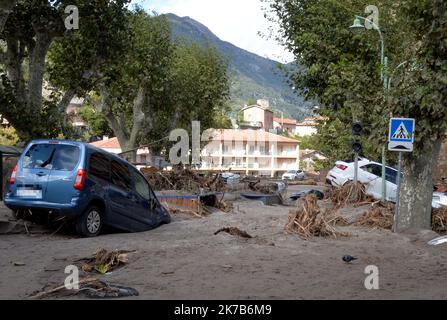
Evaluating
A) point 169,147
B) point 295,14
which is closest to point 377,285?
point 295,14

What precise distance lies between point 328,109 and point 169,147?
2364 centimetres

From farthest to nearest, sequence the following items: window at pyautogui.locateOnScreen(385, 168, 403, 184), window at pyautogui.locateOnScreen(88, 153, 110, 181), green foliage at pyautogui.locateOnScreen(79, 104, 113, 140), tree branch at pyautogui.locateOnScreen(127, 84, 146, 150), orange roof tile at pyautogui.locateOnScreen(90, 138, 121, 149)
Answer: orange roof tile at pyautogui.locateOnScreen(90, 138, 121, 149) < green foliage at pyautogui.locateOnScreen(79, 104, 113, 140) < tree branch at pyautogui.locateOnScreen(127, 84, 146, 150) < window at pyautogui.locateOnScreen(385, 168, 403, 184) < window at pyautogui.locateOnScreen(88, 153, 110, 181)

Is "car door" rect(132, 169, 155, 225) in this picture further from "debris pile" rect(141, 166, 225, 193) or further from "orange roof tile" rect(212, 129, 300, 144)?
"orange roof tile" rect(212, 129, 300, 144)

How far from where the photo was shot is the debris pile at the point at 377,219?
15.6 m

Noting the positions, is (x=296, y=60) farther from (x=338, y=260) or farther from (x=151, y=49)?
(x=338, y=260)

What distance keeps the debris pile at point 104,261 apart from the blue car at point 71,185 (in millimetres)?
2595

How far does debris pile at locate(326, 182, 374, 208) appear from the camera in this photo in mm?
21781

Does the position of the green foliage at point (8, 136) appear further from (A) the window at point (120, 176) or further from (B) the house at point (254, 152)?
(B) the house at point (254, 152)

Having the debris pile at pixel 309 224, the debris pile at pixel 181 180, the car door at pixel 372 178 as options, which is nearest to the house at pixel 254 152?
the debris pile at pixel 181 180

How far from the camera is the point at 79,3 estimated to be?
21766 mm

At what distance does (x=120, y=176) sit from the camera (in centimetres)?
1323

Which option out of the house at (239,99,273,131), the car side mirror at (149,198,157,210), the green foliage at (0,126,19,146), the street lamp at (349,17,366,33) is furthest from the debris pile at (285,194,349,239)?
the house at (239,99,273,131)

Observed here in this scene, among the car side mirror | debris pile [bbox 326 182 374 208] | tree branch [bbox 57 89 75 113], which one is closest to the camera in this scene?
the car side mirror

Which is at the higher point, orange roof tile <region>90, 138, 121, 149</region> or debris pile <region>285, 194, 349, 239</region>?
orange roof tile <region>90, 138, 121, 149</region>
